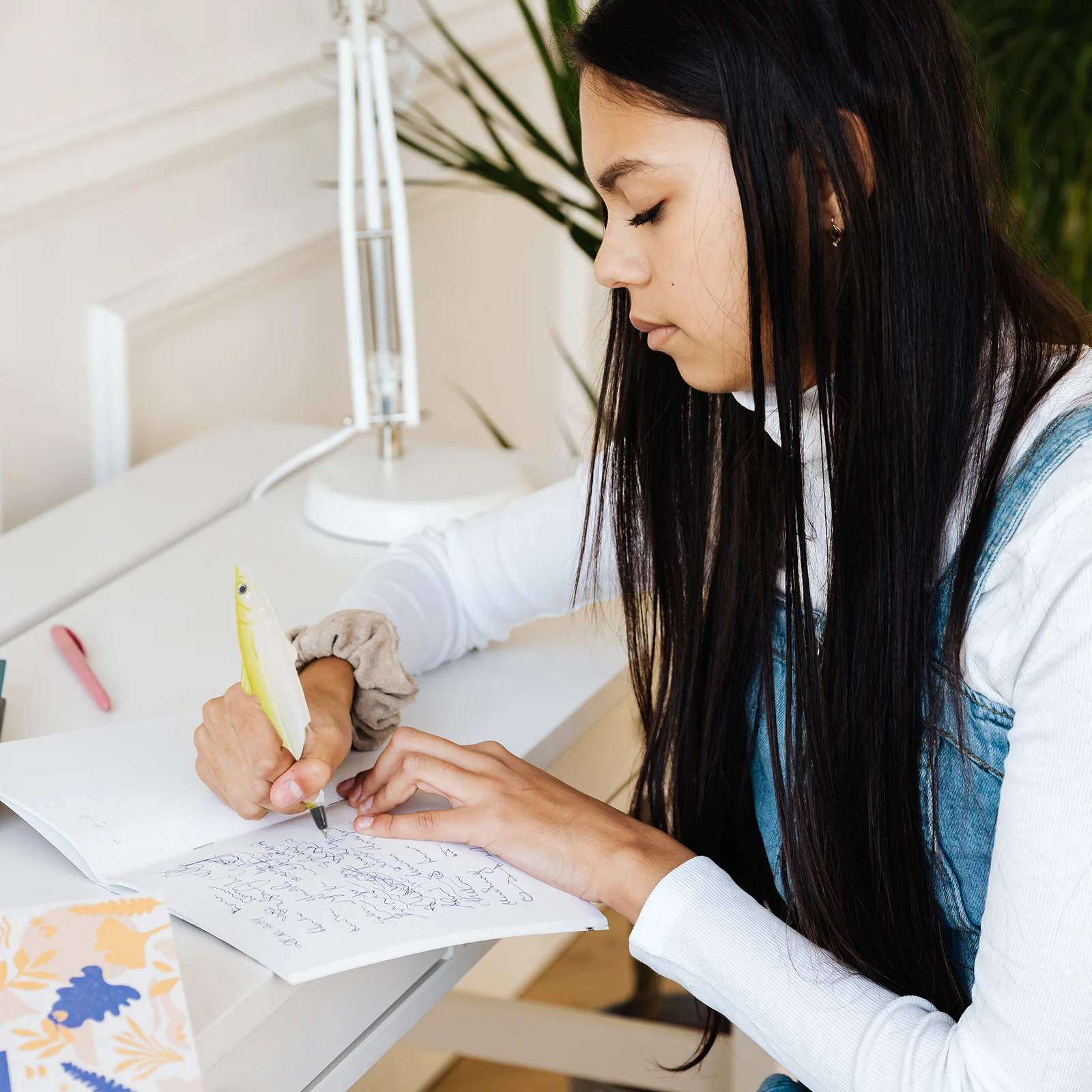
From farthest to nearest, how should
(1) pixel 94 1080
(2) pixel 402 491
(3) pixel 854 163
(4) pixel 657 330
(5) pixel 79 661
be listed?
(2) pixel 402 491 → (5) pixel 79 661 → (4) pixel 657 330 → (3) pixel 854 163 → (1) pixel 94 1080

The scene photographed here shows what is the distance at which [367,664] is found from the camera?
842 millimetres

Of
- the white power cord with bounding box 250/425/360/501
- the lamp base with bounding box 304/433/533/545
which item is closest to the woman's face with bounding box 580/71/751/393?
the lamp base with bounding box 304/433/533/545

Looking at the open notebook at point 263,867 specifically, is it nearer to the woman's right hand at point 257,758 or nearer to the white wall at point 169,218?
the woman's right hand at point 257,758

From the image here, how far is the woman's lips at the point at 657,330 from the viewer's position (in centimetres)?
75

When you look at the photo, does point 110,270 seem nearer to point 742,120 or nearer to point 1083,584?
point 742,120

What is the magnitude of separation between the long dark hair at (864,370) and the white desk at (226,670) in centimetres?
18

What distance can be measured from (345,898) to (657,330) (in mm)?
338

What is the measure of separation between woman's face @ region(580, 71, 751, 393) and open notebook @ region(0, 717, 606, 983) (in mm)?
293

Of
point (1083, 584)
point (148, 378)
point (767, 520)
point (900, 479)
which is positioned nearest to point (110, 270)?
point (148, 378)

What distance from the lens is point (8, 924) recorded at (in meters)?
0.58

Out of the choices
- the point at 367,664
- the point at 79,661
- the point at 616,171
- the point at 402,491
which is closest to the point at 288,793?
the point at 367,664

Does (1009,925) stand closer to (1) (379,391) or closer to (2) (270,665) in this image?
(2) (270,665)

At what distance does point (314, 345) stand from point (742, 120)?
1.07 metres

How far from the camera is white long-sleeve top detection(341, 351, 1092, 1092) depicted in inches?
23.3
